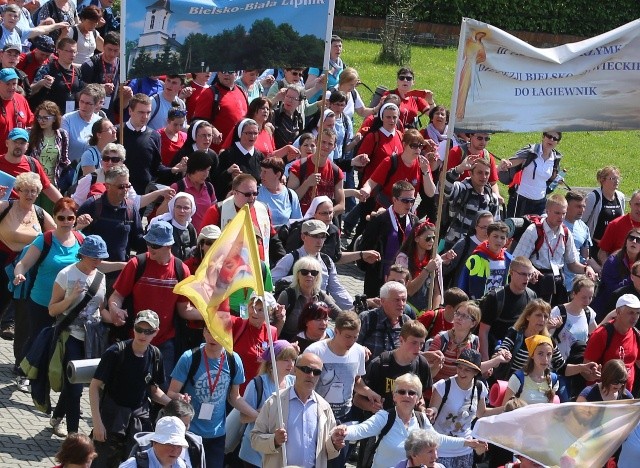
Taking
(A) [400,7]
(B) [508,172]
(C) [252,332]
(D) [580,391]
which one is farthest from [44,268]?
(A) [400,7]

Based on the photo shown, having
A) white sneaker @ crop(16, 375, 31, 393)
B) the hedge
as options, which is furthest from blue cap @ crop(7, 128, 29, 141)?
the hedge

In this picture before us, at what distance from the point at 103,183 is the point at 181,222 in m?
0.90

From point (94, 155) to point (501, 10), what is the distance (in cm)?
2324

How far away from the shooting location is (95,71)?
54.8 feet

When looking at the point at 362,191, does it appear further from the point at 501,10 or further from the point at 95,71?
the point at 501,10

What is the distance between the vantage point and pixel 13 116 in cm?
1456

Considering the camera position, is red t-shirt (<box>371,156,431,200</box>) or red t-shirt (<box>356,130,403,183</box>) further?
red t-shirt (<box>356,130,403,183</box>)

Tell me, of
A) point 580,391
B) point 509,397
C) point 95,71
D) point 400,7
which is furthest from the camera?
point 400,7

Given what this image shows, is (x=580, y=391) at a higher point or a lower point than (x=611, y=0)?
lower

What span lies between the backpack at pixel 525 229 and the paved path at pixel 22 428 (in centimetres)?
464

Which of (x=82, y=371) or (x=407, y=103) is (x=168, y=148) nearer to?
(x=82, y=371)

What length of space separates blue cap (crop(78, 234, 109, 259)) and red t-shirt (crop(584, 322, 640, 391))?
4.32 m

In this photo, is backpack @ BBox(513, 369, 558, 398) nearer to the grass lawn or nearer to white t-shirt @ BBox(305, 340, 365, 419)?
white t-shirt @ BBox(305, 340, 365, 419)

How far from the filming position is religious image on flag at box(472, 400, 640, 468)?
10.5 metres
